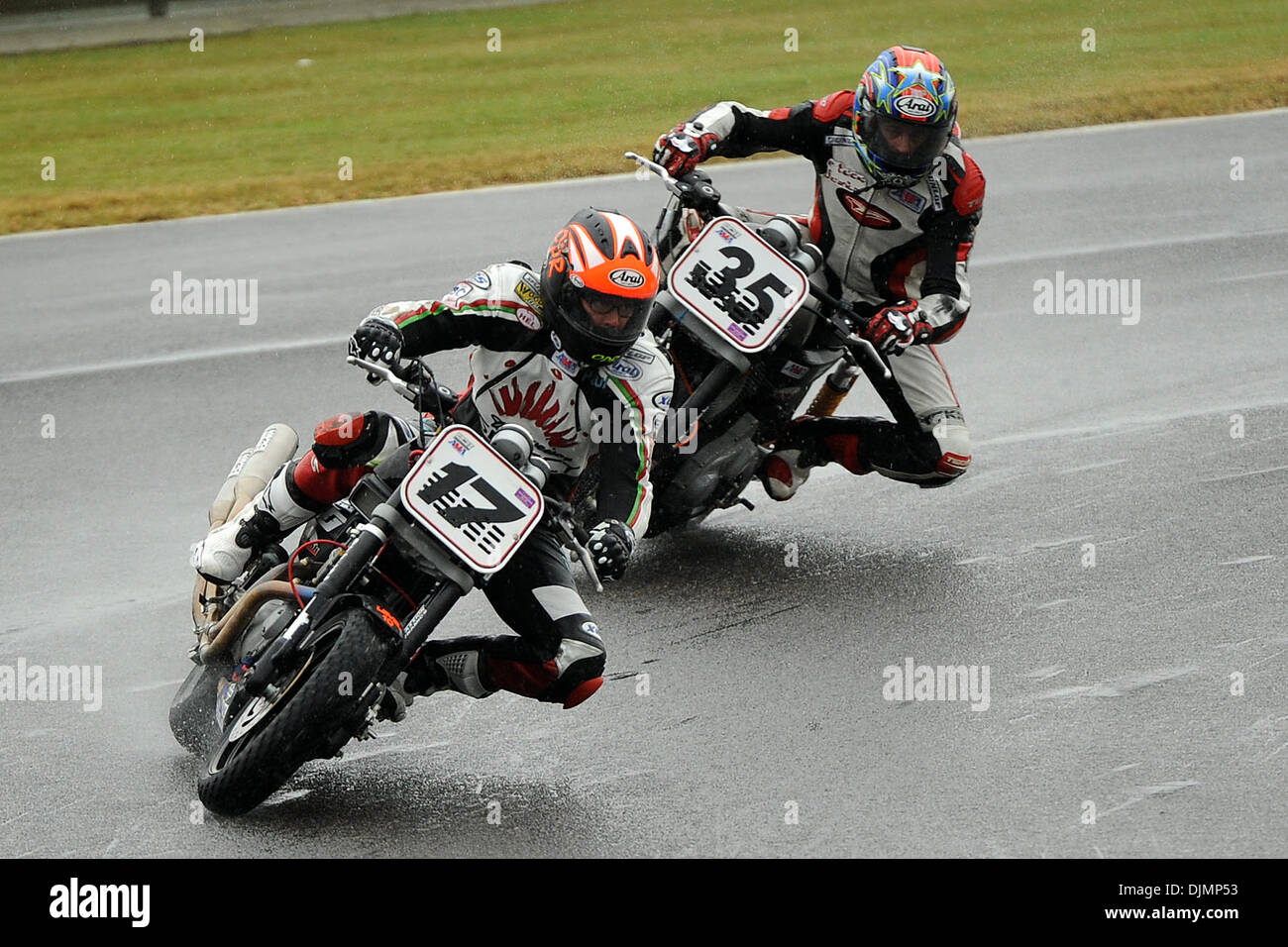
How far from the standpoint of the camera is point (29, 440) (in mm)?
9258

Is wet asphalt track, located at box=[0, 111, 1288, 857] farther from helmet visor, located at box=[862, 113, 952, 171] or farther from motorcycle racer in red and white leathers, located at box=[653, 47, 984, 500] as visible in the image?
→ helmet visor, located at box=[862, 113, 952, 171]

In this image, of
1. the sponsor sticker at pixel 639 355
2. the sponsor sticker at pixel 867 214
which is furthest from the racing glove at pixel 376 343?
the sponsor sticker at pixel 867 214

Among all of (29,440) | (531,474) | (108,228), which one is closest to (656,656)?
(531,474)

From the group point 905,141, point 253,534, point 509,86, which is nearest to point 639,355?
point 253,534

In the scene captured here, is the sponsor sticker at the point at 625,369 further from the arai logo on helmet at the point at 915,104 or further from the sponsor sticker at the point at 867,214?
the sponsor sticker at the point at 867,214

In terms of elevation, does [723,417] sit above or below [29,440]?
above

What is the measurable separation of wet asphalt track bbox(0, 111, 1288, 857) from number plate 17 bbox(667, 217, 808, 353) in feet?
3.69

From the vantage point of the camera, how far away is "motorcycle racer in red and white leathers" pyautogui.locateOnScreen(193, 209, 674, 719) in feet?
18.4

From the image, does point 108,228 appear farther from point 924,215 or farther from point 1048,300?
point 924,215

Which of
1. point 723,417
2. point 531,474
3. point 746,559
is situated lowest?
point 746,559

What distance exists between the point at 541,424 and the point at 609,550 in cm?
81

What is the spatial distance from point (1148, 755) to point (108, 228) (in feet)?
35.5

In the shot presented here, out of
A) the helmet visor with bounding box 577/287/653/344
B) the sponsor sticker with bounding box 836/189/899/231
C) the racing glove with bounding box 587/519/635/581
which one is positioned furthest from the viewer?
the sponsor sticker with bounding box 836/189/899/231

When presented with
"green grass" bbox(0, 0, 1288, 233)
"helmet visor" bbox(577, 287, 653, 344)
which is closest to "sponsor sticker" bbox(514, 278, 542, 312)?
"helmet visor" bbox(577, 287, 653, 344)
